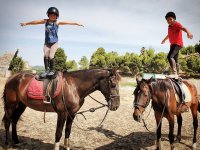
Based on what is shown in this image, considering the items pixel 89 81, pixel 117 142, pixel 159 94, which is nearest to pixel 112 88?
pixel 89 81

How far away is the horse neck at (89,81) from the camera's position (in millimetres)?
6246

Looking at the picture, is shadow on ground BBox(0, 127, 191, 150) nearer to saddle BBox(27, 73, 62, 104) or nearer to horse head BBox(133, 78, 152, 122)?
saddle BBox(27, 73, 62, 104)

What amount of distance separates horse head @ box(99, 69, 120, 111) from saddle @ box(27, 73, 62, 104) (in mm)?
1374

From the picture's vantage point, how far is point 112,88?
600 centimetres

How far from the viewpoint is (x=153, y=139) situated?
28.7ft

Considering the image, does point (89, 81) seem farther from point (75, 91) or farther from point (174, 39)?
point (174, 39)

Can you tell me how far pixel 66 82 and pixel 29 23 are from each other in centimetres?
250

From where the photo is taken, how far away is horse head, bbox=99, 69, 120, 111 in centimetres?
597

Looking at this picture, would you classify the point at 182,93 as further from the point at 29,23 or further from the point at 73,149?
the point at 29,23

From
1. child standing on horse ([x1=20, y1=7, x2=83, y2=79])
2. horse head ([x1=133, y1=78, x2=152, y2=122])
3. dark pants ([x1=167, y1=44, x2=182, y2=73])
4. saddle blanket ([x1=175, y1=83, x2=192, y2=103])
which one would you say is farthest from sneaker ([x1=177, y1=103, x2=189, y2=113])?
child standing on horse ([x1=20, y1=7, x2=83, y2=79])

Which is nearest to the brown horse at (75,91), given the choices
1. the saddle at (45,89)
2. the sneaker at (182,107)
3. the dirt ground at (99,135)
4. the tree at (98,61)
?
the saddle at (45,89)

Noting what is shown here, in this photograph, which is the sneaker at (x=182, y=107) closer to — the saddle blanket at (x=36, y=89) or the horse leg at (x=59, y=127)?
the horse leg at (x=59, y=127)

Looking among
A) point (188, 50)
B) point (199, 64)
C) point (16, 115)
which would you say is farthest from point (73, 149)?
point (188, 50)

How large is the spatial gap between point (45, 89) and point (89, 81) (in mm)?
1402
